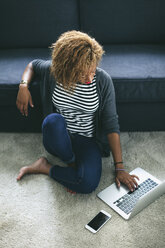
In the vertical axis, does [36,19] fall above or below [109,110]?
above

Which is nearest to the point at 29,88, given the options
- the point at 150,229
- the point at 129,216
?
the point at 129,216

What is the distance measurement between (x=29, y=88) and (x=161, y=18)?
1.08 meters

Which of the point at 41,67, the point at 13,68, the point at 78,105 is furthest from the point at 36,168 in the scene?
the point at 13,68

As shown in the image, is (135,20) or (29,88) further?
(135,20)

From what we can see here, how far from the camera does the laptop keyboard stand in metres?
1.35

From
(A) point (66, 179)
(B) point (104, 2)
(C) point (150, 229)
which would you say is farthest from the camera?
(B) point (104, 2)

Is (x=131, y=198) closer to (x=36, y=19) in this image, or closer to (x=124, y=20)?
(x=124, y=20)

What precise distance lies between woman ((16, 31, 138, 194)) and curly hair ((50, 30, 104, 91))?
10 mm

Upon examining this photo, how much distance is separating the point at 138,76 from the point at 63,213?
34.9 inches

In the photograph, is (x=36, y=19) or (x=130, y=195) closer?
(x=130, y=195)

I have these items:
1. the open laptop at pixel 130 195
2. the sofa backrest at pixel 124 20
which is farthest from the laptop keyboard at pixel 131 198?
the sofa backrest at pixel 124 20

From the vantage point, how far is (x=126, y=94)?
161cm

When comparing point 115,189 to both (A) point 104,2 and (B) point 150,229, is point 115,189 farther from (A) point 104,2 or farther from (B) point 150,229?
Answer: (A) point 104,2

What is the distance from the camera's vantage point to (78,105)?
138 cm
